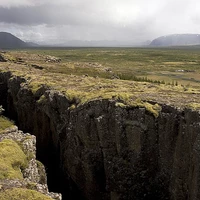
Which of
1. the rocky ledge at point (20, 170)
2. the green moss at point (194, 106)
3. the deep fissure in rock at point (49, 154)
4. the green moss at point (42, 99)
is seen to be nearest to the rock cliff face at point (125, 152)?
the deep fissure in rock at point (49, 154)

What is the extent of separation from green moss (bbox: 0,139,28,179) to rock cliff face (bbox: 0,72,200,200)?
41.9 feet

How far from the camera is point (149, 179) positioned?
41.6 metres

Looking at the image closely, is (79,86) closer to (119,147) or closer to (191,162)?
(119,147)

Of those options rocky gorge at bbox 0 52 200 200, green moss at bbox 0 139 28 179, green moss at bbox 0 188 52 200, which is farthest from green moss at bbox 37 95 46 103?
green moss at bbox 0 188 52 200

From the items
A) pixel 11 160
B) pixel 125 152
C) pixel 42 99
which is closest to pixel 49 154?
pixel 42 99

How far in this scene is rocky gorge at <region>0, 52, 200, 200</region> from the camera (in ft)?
124

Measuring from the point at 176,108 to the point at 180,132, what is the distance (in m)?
3.26

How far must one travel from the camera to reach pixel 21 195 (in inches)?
867

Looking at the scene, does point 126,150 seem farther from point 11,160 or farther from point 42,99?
point 42,99

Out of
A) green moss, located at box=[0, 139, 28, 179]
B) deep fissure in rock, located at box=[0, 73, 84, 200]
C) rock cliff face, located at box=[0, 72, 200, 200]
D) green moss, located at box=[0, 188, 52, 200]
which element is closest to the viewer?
green moss, located at box=[0, 188, 52, 200]

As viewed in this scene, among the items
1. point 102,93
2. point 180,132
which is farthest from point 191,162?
point 102,93

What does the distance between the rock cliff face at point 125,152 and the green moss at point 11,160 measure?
12.8m

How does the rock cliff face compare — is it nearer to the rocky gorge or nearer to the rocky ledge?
the rocky gorge

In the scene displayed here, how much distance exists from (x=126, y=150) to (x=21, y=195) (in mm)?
22153
